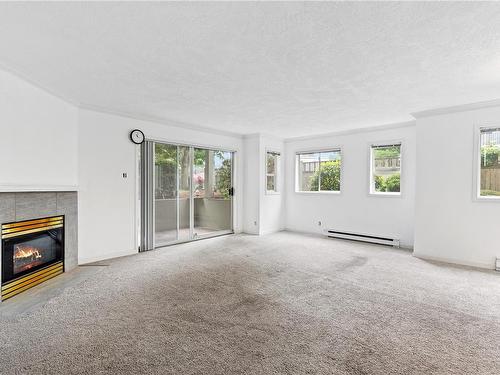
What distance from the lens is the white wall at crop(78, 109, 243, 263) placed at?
4359 millimetres

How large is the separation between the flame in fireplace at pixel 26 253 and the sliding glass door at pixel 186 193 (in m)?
1.75

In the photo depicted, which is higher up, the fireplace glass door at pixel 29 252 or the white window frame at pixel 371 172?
the white window frame at pixel 371 172

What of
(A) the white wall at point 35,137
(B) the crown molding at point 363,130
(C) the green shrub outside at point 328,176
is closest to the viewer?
(A) the white wall at point 35,137

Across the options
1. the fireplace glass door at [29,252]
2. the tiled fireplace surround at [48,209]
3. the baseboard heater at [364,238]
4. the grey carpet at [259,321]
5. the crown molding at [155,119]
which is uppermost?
the crown molding at [155,119]

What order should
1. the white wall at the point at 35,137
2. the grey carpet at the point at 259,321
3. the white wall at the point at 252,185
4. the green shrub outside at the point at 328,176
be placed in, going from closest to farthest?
1. the grey carpet at the point at 259,321
2. the white wall at the point at 35,137
3. the green shrub outside at the point at 328,176
4. the white wall at the point at 252,185

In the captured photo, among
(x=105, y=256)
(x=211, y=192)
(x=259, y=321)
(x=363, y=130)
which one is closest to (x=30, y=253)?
(x=105, y=256)

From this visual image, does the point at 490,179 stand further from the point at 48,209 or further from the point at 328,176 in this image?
the point at 48,209

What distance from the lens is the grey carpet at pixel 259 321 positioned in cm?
196

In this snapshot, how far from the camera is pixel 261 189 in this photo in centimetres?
684

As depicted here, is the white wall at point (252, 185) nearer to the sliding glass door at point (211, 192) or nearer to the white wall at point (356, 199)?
the sliding glass door at point (211, 192)

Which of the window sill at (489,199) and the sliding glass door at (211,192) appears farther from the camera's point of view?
the sliding glass door at (211,192)

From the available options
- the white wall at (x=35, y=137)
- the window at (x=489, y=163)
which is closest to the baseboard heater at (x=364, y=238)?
the window at (x=489, y=163)

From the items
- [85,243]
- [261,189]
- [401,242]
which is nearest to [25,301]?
[85,243]

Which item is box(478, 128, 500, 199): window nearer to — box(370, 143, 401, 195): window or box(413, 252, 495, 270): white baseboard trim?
box(413, 252, 495, 270): white baseboard trim
